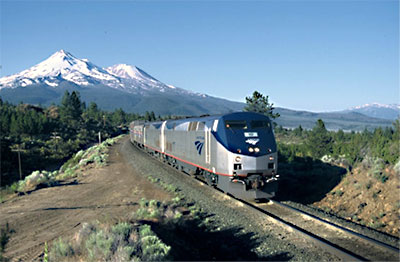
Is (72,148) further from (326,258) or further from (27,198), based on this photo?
(326,258)

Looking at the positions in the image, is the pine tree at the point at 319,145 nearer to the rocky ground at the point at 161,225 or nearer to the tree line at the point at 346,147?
the tree line at the point at 346,147

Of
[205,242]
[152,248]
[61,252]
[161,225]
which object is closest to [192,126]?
[161,225]

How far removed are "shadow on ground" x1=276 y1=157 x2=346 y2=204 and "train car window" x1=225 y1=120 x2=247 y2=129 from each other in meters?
6.30

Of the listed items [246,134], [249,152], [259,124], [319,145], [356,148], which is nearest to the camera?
[249,152]

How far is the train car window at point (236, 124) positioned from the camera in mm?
14922

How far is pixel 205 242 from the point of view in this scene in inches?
412

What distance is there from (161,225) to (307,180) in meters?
16.0

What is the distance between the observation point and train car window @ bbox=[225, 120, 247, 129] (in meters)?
14.9

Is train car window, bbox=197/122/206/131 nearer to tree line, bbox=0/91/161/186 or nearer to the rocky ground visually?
the rocky ground

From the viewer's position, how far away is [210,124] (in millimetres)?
16188

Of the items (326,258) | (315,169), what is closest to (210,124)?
(326,258)

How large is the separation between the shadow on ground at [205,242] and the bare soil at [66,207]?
2024mm

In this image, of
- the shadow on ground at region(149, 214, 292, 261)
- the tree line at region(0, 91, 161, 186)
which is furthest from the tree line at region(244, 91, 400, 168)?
the tree line at region(0, 91, 161, 186)

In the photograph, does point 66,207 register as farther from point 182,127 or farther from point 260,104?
point 260,104
